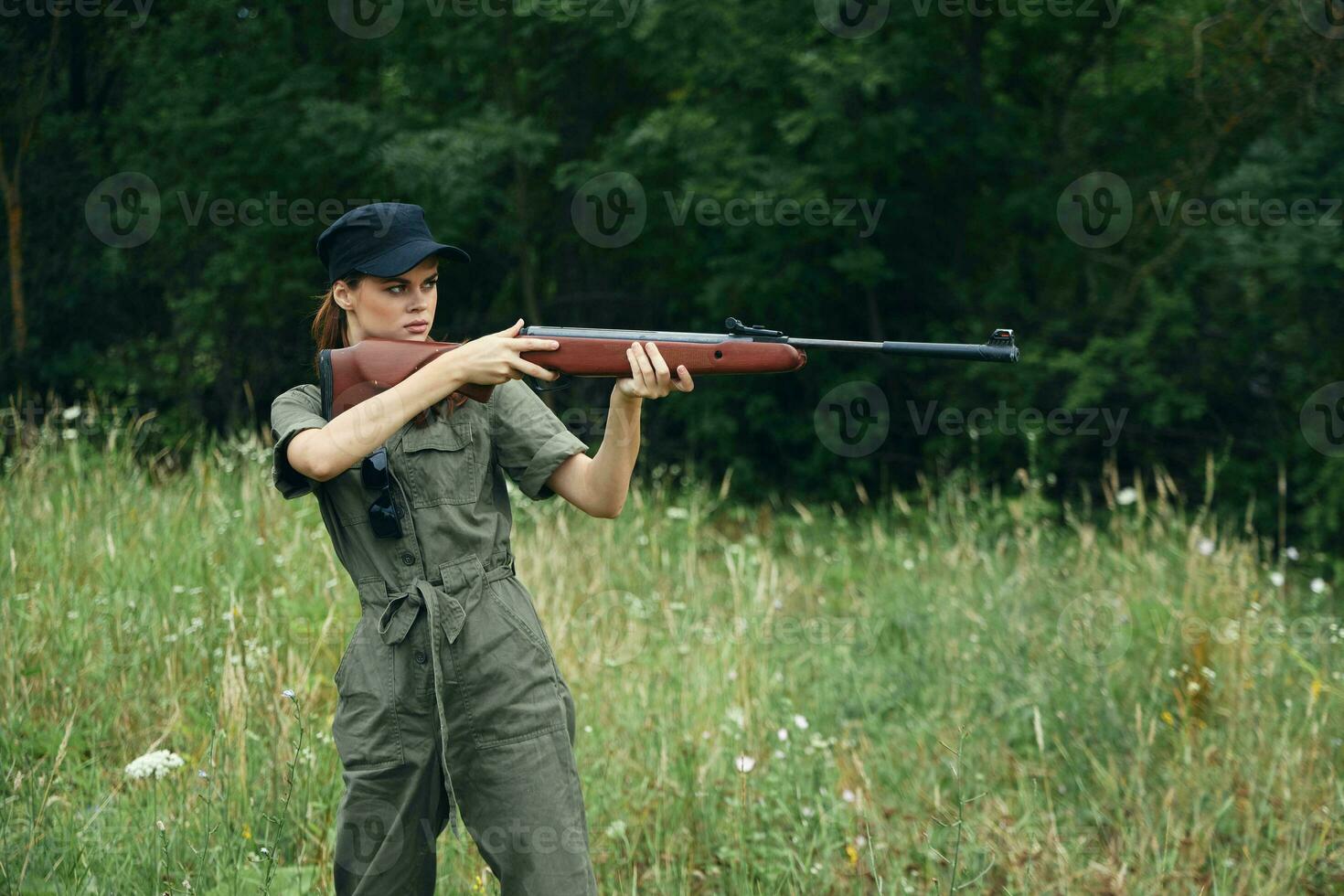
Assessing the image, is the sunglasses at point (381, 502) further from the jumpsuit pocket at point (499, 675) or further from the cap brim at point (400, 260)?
the cap brim at point (400, 260)

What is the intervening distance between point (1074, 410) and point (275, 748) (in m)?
7.17

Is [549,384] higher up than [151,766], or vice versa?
[549,384]

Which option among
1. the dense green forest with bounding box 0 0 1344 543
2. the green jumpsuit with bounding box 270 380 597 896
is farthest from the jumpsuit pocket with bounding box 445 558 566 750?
the dense green forest with bounding box 0 0 1344 543

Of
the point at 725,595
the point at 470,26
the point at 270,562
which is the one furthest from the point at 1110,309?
the point at 270,562

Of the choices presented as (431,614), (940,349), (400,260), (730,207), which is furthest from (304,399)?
(730,207)

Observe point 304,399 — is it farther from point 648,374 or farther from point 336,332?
point 648,374

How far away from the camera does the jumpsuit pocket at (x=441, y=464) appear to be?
8.11 feet

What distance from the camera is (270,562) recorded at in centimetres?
497

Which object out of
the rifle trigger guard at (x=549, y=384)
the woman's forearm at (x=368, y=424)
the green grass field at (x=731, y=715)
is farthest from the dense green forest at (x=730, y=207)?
the woman's forearm at (x=368, y=424)

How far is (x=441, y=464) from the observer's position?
2.50m

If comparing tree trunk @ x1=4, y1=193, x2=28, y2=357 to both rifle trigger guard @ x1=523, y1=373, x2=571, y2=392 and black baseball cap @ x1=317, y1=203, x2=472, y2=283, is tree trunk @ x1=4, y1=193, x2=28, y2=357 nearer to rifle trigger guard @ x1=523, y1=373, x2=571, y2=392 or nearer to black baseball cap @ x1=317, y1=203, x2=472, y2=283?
black baseball cap @ x1=317, y1=203, x2=472, y2=283

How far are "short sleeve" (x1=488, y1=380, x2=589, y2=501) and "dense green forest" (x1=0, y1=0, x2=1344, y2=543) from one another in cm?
667

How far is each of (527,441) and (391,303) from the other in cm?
43

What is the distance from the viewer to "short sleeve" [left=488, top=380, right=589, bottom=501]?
260cm
